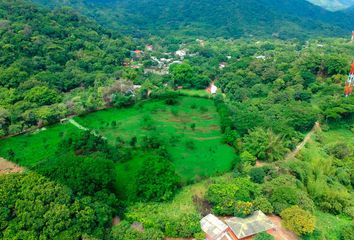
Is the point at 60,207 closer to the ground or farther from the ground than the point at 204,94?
farther from the ground

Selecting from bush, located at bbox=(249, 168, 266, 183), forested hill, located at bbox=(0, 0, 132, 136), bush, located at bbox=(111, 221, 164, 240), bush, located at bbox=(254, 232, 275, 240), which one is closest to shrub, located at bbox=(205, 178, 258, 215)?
bush, located at bbox=(249, 168, 266, 183)

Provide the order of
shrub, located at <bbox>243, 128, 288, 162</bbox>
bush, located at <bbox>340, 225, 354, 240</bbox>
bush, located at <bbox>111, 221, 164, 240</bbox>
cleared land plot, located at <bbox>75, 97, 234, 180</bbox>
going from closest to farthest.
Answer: bush, located at <bbox>111, 221, 164, 240</bbox>, bush, located at <bbox>340, 225, 354, 240</bbox>, cleared land plot, located at <bbox>75, 97, 234, 180</bbox>, shrub, located at <bbox>243, 128, 288, 162</bbox>

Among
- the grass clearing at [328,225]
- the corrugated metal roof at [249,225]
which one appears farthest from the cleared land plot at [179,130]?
the grass clearing at [328,225]

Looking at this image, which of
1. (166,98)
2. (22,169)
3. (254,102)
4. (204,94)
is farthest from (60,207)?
(204,94)

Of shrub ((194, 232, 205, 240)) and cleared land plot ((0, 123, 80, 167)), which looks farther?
cleared land plot ((0, 123, 80, 167))

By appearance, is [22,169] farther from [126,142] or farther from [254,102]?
[254,102]

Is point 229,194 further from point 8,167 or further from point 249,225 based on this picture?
point 8,167

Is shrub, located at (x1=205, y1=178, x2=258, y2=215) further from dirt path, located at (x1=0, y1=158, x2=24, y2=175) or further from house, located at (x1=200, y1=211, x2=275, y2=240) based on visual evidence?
dirt path, located at (x1=0, y1=158, x2=24, y2=175)
